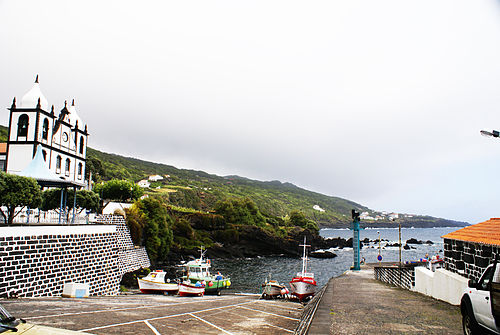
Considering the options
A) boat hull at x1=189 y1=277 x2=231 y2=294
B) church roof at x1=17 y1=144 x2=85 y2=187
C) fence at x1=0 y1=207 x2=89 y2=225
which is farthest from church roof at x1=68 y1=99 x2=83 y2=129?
boat hull at x1=189 y1=277 x2=231 y2=294

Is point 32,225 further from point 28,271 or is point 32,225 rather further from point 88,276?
point 88,276

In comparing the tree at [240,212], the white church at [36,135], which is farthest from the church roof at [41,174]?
the tree at [240,212]

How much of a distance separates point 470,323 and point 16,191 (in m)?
28.2

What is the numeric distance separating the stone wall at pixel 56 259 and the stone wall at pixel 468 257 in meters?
21.3

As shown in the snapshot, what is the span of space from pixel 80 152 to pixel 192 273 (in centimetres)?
3026

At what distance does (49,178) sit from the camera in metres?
24.6

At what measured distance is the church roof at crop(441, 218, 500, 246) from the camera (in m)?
11.5

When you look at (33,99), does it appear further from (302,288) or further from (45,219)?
(302,288)

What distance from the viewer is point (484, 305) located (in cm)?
710

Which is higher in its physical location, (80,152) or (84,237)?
(80,152)

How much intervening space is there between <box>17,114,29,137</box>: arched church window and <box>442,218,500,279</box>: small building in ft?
157

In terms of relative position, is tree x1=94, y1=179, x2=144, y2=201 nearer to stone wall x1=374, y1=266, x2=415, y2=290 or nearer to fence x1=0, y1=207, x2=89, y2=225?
fence x1=0, y1=207, x2=89, y2=225

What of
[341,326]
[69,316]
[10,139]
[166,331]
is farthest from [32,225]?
[10,139]

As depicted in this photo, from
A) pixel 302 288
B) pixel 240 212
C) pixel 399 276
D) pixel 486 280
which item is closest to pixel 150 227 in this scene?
pixel 302 288
